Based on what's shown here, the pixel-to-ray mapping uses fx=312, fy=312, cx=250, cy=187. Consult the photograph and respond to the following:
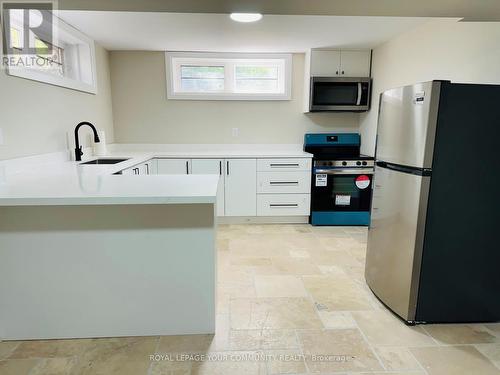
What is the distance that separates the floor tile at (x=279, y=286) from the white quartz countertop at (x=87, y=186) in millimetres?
990

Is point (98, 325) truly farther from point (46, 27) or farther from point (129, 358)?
point (46, 27)

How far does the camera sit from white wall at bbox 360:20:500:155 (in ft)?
7.20

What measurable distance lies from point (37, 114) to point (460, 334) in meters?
3.35

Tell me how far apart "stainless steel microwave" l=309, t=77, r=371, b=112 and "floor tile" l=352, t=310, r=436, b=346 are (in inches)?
104

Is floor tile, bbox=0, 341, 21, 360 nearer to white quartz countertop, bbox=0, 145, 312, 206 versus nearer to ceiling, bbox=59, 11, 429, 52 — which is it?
white quartz countertop, bbox=0, 145, 312, 206

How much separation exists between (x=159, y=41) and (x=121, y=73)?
0.83 metres

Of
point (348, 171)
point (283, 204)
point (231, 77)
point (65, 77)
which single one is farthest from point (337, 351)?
point (231, 77)

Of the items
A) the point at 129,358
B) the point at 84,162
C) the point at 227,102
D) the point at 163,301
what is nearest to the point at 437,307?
the point at 163,301

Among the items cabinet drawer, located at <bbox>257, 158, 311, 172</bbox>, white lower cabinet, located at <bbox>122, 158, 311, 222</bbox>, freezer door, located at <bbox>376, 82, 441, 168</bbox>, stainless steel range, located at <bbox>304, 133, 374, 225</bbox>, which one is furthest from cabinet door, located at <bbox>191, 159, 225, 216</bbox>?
freezer door, located at <bbox>376, 82, 441, 168</bbox>

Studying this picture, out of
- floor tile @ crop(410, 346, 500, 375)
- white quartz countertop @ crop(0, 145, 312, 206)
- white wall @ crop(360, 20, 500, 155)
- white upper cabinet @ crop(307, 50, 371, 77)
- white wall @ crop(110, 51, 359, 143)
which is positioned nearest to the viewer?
white quartz countertop @ crop(0, 145, 312, 206)

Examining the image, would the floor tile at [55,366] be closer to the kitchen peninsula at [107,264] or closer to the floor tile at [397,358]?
the kitchen peninsula at [107,264]

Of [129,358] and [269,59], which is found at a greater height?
[269,59]

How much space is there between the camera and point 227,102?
14.0 ft

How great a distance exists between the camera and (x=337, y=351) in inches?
68.6
